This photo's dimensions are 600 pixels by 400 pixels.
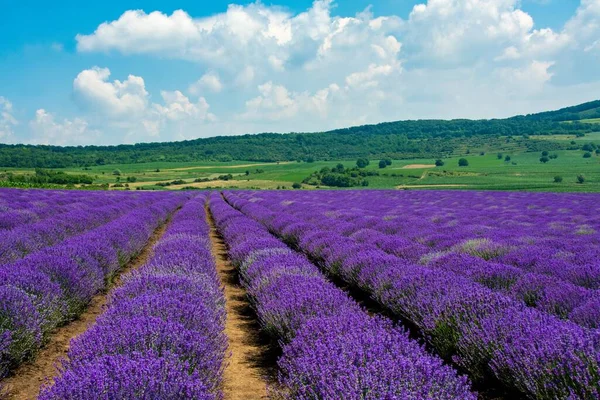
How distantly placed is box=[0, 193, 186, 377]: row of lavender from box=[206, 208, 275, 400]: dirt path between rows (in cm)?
174

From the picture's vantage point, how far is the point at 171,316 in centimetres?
367

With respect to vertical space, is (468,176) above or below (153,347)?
below

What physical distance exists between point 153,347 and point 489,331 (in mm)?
2562

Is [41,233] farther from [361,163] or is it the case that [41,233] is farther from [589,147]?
[589,147]

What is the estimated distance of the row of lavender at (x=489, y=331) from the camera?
2.91 m

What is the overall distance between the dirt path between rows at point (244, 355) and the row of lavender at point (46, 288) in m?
1.74

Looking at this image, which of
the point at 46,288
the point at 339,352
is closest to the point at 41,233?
the point at 46,288

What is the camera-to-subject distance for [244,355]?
4.73 metres

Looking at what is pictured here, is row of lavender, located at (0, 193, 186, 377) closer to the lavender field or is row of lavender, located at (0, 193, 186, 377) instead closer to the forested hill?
the lavender field

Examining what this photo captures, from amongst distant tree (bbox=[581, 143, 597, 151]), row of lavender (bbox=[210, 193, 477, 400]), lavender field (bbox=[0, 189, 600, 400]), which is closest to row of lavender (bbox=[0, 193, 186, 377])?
lavender field (bbox=[0, 189, 600, 400])

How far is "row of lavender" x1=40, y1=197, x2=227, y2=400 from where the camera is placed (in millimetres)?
2191

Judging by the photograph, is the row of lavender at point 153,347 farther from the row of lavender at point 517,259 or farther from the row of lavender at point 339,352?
the row of lavender at point 517,259

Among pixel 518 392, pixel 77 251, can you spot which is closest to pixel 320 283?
pixel 518 392

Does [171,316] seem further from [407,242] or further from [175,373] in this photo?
[407,242]
